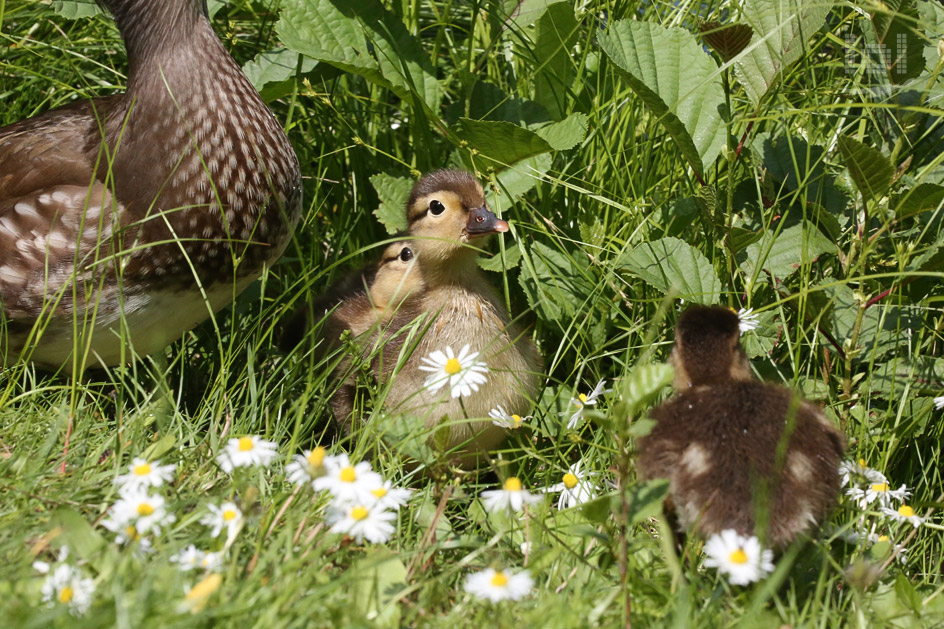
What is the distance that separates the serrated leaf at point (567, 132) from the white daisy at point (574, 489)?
1219 mm

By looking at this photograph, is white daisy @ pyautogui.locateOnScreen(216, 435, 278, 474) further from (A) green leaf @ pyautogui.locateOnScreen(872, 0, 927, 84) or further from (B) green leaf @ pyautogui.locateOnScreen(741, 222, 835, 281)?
(A) green leaf @ pyautogui.locateOnScreen(872, 0, 927, 84)

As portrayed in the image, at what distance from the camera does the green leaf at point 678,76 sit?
337 centimetres

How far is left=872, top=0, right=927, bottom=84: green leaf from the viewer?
319 cm

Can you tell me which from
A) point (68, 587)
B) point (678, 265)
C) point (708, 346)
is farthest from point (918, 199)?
point (68, 587)

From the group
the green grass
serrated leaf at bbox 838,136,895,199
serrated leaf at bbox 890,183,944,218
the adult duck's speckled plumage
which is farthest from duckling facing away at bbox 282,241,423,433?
serrated leaf at bbox 890,183,944,218

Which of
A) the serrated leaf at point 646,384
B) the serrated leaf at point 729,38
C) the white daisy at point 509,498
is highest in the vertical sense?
the serrated leaf at point 729,38

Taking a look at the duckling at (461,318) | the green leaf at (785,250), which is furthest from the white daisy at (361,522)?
the green leaf at (785,250)

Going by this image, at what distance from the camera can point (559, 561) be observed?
8.54 ft

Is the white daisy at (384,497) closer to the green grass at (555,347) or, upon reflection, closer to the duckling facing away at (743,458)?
the green grass at (555,347)

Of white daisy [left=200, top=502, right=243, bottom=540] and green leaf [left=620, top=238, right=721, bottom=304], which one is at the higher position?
white daisy [left=200, top=502, right=243, bottom=540]

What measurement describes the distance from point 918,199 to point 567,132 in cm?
121

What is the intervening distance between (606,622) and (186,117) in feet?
6.99

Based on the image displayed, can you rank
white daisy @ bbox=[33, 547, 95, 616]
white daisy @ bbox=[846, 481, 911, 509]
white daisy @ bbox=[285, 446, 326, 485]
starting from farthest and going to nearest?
white daisy @ bbox=[846, 481, 911, 509] < white daisy @ bbox=[285, 446, 326, 485] < white daisy @ bbox=[33, 547, 95, 616]

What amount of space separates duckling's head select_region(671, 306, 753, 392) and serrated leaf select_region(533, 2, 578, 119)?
4.63 feet
